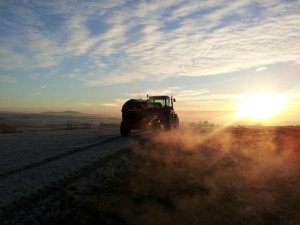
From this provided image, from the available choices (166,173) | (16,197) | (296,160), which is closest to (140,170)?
(166,173)

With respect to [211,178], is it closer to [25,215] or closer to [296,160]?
[296,160]

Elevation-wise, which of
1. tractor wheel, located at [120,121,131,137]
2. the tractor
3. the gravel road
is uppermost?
the tractor

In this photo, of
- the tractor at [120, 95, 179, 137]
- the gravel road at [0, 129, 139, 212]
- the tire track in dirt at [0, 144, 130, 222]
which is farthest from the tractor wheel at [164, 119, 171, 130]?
the tire track in dirt at [0, 144, 130, 222]

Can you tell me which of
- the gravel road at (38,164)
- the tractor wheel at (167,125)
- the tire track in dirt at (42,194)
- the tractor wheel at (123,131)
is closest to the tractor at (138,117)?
the tractor wheel at (123,131)

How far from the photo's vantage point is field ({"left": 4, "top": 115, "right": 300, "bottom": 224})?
675 centimetres

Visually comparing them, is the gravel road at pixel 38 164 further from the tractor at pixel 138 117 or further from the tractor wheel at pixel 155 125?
the tractor wheel at pixel 155 125

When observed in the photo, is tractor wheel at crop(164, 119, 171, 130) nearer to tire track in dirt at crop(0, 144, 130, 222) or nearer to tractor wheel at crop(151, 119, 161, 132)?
tractor wheel at crop(151, 119, 161, 132)

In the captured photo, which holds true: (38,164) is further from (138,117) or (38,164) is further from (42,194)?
(138,117)

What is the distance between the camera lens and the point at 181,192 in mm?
8227

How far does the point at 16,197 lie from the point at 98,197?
6.73 ft

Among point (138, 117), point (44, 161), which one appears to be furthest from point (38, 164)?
point (138, 117)

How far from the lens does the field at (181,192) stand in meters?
6.75

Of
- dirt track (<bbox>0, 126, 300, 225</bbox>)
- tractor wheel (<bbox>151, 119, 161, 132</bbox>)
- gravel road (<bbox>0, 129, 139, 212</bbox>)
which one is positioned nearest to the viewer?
dirt track (<bbox>0, 126, 300, 225</bbox>)

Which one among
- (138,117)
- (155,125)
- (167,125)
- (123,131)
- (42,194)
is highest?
(138,117)
